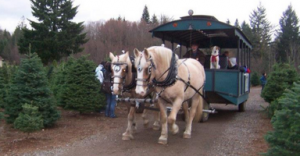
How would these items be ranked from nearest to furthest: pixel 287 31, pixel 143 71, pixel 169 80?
pixel 143 71 → pixel 169 80 → pixel 287 31

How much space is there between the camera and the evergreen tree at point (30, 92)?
7496 millimetres

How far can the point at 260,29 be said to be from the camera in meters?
54.8

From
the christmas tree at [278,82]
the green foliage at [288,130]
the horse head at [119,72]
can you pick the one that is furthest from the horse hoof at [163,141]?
the christmas tree at [278,82]

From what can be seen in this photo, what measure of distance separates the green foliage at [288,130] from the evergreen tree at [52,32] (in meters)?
33.0

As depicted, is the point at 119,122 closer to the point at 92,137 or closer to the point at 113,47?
the point at 92,137

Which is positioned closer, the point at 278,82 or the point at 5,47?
the point at 278,82

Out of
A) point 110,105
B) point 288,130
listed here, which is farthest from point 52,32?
point 288,130

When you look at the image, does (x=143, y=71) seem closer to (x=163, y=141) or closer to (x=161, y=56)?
(x=161, y=56)

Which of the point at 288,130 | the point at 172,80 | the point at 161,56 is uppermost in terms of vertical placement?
the point at 161,56

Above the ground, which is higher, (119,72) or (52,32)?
(52,32)

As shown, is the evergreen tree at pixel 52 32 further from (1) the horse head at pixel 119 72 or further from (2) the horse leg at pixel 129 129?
(1) the horse head at pixel 119 72

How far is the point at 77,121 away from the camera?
9133 millimetres

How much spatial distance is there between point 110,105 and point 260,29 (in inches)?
1998

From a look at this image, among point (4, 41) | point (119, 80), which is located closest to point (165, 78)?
point (119, 80)
